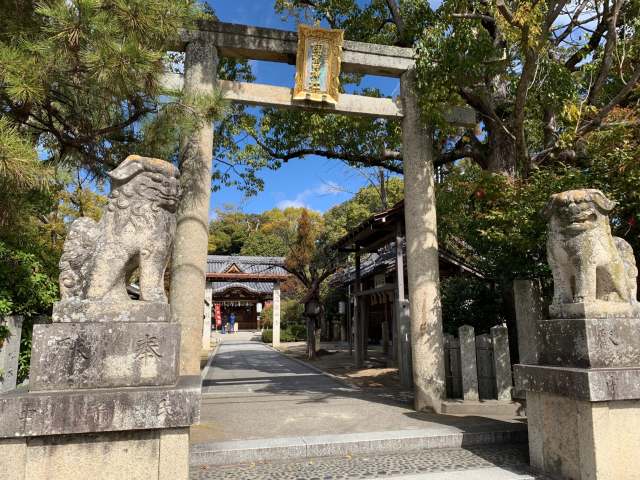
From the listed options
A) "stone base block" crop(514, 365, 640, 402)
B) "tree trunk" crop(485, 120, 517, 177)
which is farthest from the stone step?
"tree trunk" crop(485, 120, 517, 177)

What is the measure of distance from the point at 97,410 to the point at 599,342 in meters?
4.07

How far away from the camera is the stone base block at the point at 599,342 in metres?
3.67

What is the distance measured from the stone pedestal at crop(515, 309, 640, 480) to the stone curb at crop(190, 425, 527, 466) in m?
0.96

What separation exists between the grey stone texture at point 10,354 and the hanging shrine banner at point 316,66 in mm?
5335

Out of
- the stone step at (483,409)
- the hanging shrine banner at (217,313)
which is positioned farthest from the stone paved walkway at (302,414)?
the hanging shrine banner at (217,313)

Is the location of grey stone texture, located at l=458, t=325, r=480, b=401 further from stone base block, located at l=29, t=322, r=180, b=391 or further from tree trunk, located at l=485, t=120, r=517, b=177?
stone base block, located at l=29, t=322, r=180, b=391

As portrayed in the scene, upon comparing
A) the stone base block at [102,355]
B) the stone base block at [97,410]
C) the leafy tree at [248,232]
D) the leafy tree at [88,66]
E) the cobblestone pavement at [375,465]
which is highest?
the leafy tree at [248,232]

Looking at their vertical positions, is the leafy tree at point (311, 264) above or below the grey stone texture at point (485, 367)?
above

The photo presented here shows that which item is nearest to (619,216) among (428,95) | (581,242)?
(581,242)

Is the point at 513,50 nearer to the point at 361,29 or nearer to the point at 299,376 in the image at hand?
the point at 361,29

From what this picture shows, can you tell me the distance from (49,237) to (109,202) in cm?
883

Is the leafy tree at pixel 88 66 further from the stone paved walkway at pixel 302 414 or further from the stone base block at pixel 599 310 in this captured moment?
the stone base block at pixel 599 310

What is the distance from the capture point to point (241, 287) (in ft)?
108

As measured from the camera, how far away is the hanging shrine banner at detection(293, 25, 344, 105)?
23.9 ft
